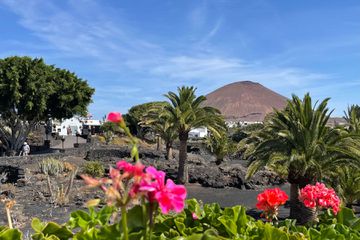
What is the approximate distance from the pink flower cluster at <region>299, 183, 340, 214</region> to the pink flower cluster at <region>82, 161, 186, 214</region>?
3.62 metres

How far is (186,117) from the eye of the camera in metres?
22.3

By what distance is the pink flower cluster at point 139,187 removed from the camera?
1.33 m

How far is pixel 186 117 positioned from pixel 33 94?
12.3 meters

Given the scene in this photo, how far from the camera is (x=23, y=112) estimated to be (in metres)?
29.9

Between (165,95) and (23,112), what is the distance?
39.8 ft

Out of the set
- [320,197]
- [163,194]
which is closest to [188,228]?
[163,194]

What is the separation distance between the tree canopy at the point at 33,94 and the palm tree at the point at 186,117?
11.0m

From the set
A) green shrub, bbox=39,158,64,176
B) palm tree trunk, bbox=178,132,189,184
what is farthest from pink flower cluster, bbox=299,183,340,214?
palm tree trunk, bbox=178,132,189,184

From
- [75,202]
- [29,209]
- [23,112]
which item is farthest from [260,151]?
[23,112]

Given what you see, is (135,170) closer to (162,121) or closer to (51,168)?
(51,168)

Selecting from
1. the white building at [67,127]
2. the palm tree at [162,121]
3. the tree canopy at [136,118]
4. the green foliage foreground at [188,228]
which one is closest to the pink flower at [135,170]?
the green foliage foreground at [188,228]

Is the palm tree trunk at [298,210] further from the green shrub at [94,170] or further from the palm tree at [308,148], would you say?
the green shrub at [94,170]

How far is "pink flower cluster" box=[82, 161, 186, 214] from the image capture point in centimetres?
133

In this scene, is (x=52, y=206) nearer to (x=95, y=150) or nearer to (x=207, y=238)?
(x=207, y=238)
